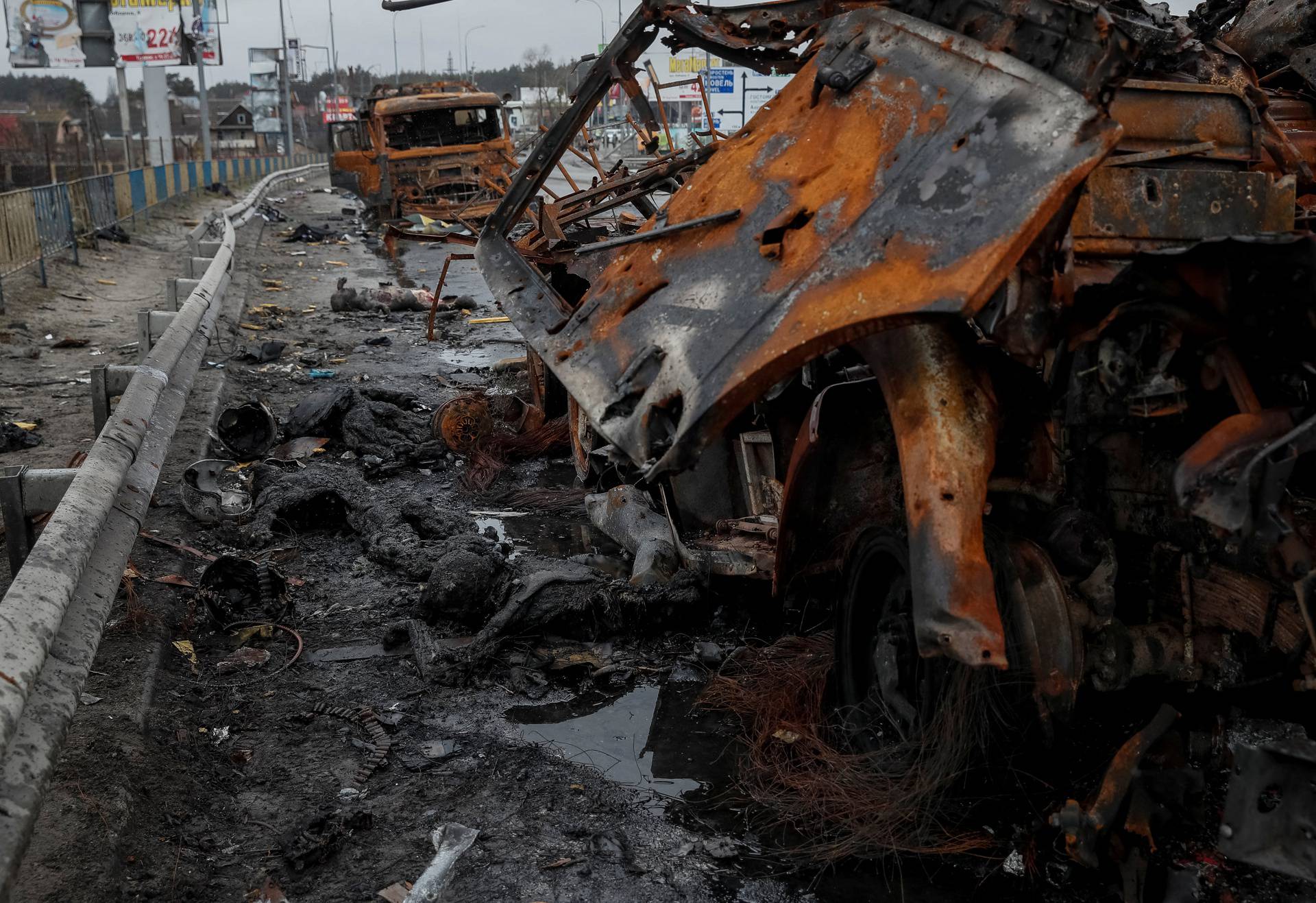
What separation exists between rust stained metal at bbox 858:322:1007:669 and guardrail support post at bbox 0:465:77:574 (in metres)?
2.79

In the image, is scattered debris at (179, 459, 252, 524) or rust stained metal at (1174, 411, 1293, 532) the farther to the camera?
scattered debris at (179, 459, 252, 524)

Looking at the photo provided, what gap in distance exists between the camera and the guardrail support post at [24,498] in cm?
388

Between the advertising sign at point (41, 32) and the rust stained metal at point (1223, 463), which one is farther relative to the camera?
the advertising sign at point (41, 32)

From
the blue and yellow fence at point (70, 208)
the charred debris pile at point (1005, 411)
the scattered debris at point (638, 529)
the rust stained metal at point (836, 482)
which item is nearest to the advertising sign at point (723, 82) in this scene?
the blue and yellow fence at point (70, 208)

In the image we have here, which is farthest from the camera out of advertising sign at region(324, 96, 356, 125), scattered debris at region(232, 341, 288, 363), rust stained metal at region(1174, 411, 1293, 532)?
advertising sign at region(324, 96, 356, 125)

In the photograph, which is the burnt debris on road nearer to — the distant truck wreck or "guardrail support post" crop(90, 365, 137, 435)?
the distant truck wreck

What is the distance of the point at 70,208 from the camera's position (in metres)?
16.3

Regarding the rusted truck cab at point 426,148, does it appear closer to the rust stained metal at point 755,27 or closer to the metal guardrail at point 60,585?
the metal guardrail at point 60,585

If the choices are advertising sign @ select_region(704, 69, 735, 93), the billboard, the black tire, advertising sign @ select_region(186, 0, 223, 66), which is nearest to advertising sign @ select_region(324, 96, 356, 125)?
the billboard

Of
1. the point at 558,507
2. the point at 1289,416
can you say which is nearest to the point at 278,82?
the point at 558,507

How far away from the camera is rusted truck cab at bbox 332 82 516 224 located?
22.0m

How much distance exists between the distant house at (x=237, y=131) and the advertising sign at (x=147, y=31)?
3163 centimetres

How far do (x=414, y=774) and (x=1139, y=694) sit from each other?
2.30 metres

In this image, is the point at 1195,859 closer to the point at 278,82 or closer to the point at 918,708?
the point at 918,708
